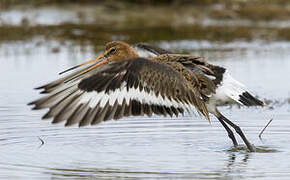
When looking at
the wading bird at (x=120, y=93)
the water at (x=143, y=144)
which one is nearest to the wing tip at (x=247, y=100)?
the wading bird at (x=120, y=93)

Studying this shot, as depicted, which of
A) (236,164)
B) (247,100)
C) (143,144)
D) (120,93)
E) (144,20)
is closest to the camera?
(120,93)

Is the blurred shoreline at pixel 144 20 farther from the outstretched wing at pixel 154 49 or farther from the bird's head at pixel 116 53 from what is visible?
the bird's head at pixel 116 53

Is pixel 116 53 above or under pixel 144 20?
above

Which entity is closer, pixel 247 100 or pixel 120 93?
pixel 120 93

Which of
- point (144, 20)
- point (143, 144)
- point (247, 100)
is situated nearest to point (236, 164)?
point (247, 100)

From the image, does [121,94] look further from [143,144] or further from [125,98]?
[143,144]

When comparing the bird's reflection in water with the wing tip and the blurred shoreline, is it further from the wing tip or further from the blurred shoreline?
the blurred shoreline

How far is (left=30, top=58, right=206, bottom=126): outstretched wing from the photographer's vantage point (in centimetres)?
670

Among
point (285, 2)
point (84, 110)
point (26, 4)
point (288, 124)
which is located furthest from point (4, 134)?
point (285, 2)

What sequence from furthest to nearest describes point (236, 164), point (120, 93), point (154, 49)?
1. point (154, 49)
2. point (236, 164)
3. point (120, 93)

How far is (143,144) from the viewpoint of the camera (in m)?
8.02

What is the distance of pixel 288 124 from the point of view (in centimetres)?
905

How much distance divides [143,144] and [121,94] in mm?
1261

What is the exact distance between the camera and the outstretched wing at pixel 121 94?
6.70 meters
